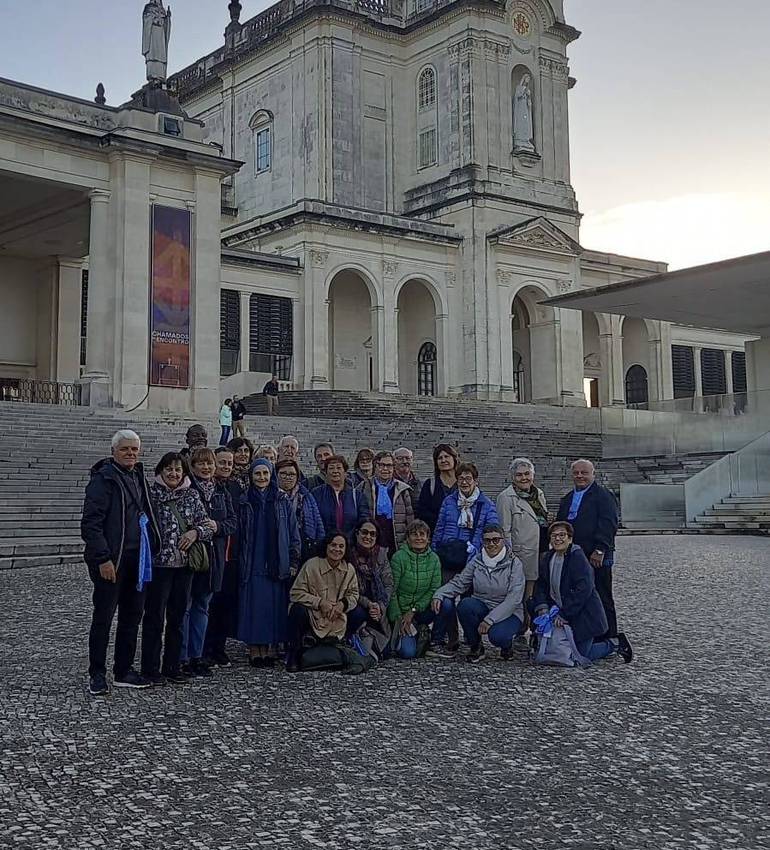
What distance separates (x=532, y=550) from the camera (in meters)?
8.76

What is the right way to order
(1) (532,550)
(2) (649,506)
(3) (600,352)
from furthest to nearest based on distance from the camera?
(3) (600,352), (2) (649,506), (1) (532,550)

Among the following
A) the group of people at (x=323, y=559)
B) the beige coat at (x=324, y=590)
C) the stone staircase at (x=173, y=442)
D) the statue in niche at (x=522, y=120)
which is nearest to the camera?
the group of people at (x=323, y=559)

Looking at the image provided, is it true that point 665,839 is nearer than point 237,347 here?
Yes

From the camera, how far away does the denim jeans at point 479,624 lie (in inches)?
325

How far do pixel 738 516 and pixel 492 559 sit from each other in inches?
580

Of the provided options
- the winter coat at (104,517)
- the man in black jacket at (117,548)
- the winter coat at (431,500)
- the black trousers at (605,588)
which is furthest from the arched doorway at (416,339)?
the winter coat at (104,517)

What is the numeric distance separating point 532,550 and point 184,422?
16455 millimetres

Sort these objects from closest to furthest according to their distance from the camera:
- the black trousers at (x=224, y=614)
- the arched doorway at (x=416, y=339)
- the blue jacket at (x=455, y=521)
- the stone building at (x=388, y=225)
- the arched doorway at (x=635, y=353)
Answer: the black trousers at (x=224, y=614) → the blue jacket at (x=455, y=521) → the stone building at (x=388, y=225) → the arched doorway at (x=416, y=339) → the arched doorway at (x=635, y=353)

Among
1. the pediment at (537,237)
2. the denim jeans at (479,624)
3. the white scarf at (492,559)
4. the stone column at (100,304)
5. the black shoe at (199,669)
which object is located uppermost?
the pediment at (537,237)

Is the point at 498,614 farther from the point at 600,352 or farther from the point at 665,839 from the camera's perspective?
the point at 600,352

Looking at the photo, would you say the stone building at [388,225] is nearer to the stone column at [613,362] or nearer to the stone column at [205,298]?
→ the stone column at [613,362]

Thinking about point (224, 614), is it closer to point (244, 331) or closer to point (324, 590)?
point (324, 590)

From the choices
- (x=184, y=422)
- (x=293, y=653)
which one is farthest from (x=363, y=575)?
(x=184, y=422)

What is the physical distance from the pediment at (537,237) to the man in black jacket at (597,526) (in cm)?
3086
